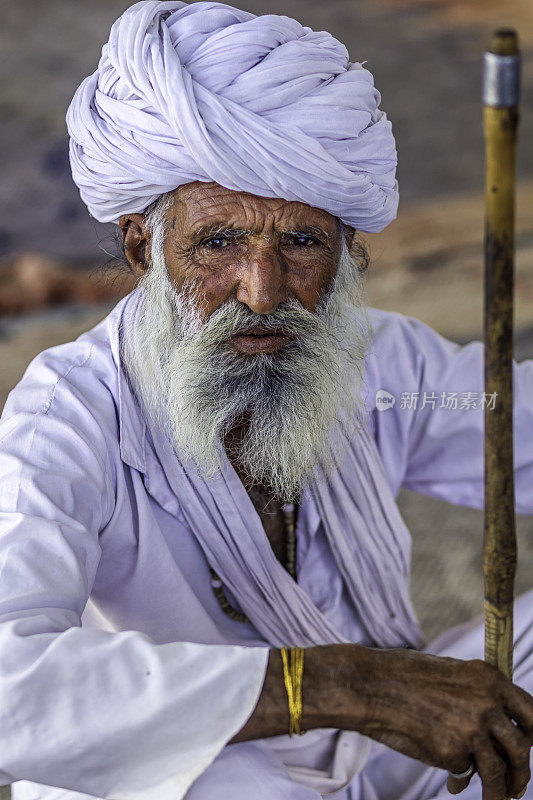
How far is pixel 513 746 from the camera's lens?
118 cm

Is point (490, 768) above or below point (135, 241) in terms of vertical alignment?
below

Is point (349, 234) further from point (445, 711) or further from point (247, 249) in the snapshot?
point (445, 711)

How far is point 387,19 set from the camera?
17.2ft

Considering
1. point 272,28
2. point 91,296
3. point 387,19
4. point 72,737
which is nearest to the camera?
point 72,737

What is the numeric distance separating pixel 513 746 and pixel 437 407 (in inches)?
29.1

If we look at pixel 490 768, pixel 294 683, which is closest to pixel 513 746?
pixel 490 768

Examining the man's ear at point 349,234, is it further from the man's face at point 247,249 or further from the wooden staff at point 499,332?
the wooden staff at point 499,332

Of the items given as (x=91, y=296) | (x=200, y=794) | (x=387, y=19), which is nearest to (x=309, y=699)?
(x=200, y=794)

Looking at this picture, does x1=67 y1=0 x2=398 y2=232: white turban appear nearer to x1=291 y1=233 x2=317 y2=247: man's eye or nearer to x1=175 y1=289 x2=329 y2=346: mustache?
x1=291 y1=233 x2=317 y2=247: man's eye

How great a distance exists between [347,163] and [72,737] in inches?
36.4

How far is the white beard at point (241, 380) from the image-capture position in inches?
58.7

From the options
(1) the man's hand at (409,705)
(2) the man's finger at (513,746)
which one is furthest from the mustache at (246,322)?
(2) the man's finger at (513,746)

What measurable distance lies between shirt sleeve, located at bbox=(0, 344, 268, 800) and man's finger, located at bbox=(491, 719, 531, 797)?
303 mm

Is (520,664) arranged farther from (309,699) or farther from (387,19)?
(387,19)
